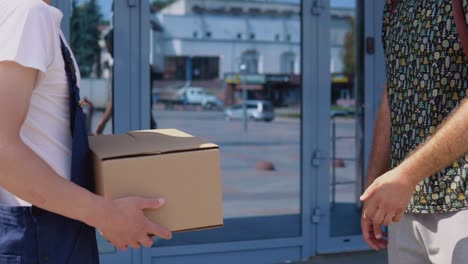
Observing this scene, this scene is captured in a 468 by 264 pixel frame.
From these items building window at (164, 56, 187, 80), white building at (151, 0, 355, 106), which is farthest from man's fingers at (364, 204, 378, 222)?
white building at (151, 0, 355, 106)

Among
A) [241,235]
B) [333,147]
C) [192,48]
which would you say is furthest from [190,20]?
[241,235]

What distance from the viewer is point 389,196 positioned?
156 centimetres

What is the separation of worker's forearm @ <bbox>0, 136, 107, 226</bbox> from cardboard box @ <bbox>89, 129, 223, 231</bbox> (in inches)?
3.8

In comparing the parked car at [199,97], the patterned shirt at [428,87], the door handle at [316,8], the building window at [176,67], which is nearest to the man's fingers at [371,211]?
the patterned shirt at [428,87]

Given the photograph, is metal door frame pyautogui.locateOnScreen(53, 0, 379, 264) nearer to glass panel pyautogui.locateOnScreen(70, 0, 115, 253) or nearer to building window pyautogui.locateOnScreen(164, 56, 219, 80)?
glass panel pyautogui.locateOnScreen(70, 0, 115, 253)

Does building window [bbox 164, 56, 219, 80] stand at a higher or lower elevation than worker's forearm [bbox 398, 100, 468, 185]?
higher

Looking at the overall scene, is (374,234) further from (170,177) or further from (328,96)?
(328,96)

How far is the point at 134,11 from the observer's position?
162 inches

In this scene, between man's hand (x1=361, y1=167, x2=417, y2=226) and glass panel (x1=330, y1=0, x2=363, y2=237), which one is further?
glass panel (x1=330, y1=0, x2=363, y2=237)

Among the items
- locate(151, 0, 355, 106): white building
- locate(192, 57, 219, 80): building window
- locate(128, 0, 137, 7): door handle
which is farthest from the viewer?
locate(192, 57, 219, 80): building window

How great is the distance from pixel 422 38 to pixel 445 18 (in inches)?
3.5

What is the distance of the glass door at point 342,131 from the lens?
470 centimetres

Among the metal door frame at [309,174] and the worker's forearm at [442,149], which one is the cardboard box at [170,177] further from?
the metal door frame at [309,174]

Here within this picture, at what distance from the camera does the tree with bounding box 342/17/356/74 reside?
5.10 m
